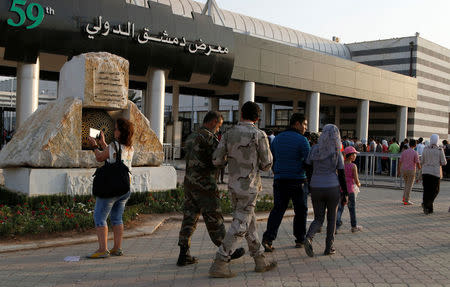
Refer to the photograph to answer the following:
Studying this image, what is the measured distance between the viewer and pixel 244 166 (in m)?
5.33

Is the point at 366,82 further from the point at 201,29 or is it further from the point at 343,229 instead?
the point at 343,229

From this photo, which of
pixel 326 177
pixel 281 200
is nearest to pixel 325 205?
pixel 326 177

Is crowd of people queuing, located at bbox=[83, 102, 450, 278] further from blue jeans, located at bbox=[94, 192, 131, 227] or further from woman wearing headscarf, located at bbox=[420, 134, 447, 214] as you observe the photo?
woman wearing headscarf, located at bbox=[420, 134, 447, 214]

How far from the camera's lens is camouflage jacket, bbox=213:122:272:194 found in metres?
5.31

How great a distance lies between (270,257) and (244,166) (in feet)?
4.59

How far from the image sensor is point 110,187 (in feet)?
18.8

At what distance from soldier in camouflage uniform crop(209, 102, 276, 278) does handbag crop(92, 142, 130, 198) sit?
4.09 feet

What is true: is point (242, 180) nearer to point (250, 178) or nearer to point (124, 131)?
point (250, 178)

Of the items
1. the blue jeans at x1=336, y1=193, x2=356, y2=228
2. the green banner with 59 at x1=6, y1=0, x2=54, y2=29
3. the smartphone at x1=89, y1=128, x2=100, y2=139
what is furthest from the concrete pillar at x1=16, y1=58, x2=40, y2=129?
the blue jeans at x1=336, y1=193, x2=356, y2=228

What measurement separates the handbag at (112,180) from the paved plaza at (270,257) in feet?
2.83

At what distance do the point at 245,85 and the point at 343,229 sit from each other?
18966 mm

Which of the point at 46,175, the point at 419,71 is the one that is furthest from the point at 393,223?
the point at 419,71

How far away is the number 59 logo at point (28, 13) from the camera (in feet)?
58.2


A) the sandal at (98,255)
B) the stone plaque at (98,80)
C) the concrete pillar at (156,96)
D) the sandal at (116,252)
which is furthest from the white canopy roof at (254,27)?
the sandal at (98,255)
